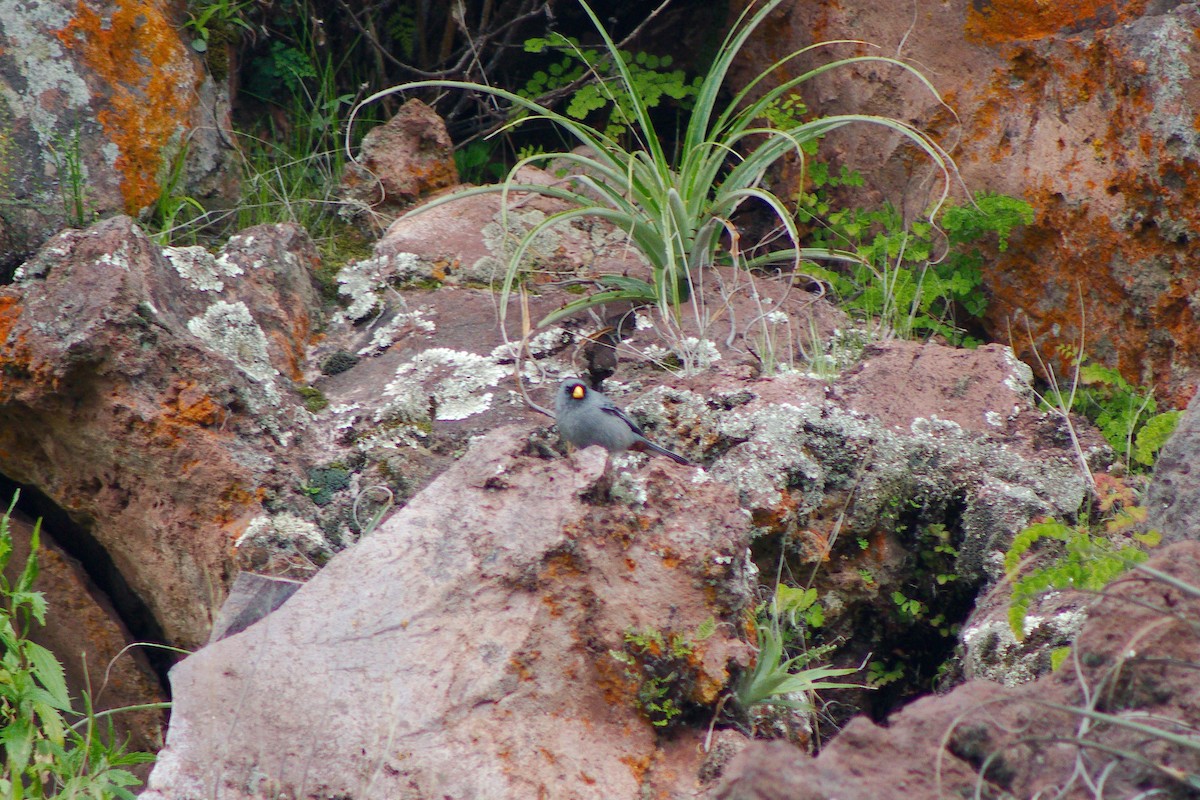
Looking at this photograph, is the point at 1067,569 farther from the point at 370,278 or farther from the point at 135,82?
the point at 135,82

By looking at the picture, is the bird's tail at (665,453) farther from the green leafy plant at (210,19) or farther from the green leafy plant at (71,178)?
the green leafy plant at (210,19)

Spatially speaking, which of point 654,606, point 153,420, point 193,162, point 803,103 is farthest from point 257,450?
point 803,103

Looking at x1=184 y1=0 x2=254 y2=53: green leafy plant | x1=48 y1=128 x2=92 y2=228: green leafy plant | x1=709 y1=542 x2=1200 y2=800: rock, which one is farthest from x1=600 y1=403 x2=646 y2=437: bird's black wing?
x1=184 y1=0 x2=254 y2=53: green leafy plant

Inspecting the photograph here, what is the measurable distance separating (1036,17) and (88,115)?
12.0 ft

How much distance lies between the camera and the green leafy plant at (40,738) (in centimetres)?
272

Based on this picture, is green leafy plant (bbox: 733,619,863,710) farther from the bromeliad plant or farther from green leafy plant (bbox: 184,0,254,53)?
green leafy plant (bbox: 184,0,254,53)

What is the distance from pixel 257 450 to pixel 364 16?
2.71m

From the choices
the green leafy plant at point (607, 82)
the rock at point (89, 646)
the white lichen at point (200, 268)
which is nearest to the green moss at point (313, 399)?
the white lichen at point (200, 268)

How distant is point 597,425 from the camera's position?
11.2ft

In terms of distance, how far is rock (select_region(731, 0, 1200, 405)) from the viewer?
163 inches

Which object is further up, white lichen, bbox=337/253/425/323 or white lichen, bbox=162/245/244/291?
white lichen, bbox=162/245/244/291

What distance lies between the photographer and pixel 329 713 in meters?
2.50

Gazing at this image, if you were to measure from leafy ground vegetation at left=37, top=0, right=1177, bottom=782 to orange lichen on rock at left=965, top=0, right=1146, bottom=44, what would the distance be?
0.41 m

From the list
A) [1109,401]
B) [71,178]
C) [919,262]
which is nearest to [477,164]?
[71,178]
